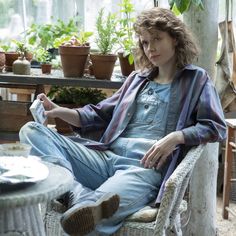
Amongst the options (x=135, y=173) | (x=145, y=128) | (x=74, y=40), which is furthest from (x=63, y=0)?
(x=135, y=173)

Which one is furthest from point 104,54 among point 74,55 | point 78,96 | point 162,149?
point 162,149

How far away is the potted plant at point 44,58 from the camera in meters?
2.78

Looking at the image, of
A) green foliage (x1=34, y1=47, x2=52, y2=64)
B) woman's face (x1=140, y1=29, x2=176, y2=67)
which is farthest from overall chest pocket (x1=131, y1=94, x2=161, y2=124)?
green foliage (x1=34, y1=47, x2=52, y2=64)

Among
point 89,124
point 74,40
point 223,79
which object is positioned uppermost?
point 74,40

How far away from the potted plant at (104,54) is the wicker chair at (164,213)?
918 mm

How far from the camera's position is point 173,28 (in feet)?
6.60

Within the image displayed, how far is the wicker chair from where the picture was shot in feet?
5.38

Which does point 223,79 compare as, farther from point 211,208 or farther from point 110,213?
point 110,213

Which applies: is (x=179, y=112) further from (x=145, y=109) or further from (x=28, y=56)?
(x=28, y=56)

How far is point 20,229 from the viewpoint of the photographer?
1.52 m

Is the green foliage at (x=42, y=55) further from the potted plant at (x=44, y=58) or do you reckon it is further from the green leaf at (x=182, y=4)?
the green leaf at (x=182, y=4)

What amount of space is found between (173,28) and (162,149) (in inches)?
21.3

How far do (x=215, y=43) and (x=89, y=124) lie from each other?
2.30ft

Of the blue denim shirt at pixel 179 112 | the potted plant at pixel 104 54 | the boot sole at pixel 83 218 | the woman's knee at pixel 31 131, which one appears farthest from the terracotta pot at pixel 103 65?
the boot sole at pixel 83 218
